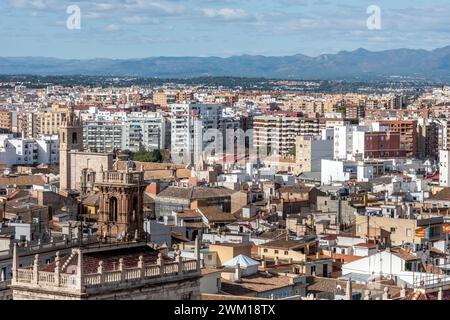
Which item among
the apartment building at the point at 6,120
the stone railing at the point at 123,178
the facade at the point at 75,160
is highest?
the stone railing at the point at 123,178

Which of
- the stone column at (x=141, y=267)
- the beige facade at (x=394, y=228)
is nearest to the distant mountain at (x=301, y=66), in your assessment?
the beige facade at (x=394, y=228)

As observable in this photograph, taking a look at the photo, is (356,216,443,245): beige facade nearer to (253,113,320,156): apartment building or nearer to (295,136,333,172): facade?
(295,136,333,172): facade

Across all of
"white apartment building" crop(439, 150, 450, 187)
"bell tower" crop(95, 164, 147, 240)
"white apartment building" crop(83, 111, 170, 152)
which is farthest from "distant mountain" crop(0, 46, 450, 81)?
"bell tower" crop(95, 164, 147, 240)

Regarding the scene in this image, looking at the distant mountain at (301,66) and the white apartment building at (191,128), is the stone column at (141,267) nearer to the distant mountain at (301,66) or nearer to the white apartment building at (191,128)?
the white apartment building at (191,128)

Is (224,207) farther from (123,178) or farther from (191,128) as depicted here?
(191,128)

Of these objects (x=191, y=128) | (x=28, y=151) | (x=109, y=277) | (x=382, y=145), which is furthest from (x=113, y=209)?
(x=191, y=128)
